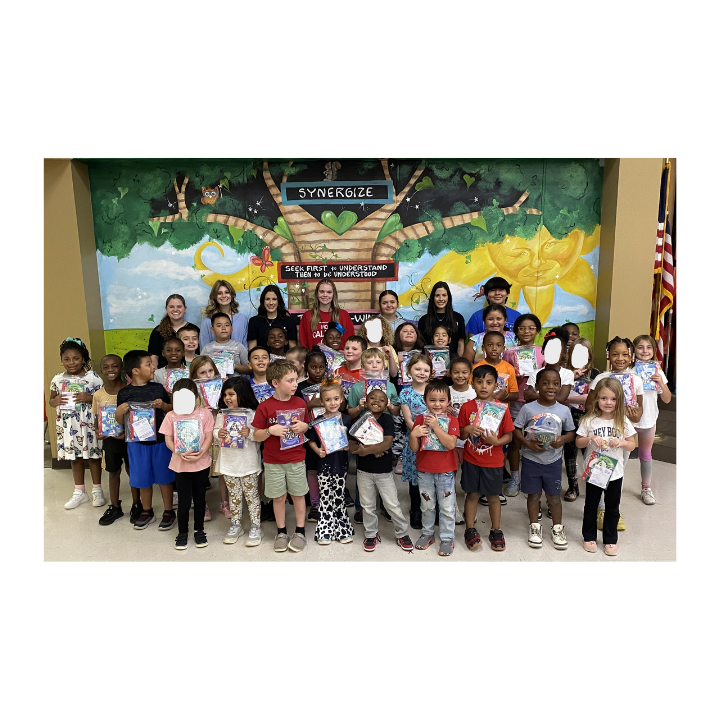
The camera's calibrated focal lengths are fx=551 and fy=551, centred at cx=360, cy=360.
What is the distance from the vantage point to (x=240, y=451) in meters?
4.37

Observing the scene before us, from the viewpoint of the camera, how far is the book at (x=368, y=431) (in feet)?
13.6

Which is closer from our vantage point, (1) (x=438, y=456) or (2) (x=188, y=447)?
(1) (x=438, y=456)

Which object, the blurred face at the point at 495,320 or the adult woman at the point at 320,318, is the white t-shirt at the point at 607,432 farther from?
the adult woman at the point at 320,318

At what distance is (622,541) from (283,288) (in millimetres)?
4336

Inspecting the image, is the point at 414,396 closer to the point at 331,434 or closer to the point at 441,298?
the point at 331,434

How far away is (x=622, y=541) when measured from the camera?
450cm

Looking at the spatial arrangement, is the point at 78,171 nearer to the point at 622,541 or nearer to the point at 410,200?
the point at 410,200

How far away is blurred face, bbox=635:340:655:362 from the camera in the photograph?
4.89 meters

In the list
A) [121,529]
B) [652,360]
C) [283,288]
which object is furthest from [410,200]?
[121,529]

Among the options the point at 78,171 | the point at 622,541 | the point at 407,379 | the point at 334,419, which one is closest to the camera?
the point at 334,419

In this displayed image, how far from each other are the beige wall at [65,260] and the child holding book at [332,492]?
3.40m

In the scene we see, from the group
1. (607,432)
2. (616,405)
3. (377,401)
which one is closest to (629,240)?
(616,405)

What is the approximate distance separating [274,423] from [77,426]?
217 cm

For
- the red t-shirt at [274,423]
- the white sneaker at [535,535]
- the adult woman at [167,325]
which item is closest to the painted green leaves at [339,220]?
the adult woman at [167,325]
